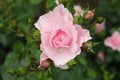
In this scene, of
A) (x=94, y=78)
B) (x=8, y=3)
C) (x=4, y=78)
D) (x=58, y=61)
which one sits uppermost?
(x=8, y=3)

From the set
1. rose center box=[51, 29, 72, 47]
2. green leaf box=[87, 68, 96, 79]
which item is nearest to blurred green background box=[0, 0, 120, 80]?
green leaf box=[87, 68, 96, 79]

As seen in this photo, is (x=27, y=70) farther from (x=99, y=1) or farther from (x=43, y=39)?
(x=99, y=1)

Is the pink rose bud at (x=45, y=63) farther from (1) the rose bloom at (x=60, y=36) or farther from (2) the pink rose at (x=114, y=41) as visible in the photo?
(2) the pink rose at (x=114, y=41)

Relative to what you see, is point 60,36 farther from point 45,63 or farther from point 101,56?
point 101,56

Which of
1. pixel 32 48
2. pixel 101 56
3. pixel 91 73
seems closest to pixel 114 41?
pixel 101 56

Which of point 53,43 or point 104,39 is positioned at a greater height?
point 53,43

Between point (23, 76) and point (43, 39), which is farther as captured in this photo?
point (23, 76)

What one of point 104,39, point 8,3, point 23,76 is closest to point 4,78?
point 23,76

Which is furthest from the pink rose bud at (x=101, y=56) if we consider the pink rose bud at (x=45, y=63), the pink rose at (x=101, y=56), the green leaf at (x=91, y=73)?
the pink rose bud at (x=45, y=63)
